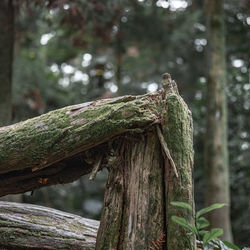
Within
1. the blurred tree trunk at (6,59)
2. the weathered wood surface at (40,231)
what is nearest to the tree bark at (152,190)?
the weathered wood surface at (40,231)

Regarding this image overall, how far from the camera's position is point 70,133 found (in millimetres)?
2064

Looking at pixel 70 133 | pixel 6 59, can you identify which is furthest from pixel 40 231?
pixel 6 59

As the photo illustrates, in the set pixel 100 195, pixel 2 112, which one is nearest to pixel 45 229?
pixel 2 112

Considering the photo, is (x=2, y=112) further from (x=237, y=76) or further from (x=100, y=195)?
(x=100, y=195)

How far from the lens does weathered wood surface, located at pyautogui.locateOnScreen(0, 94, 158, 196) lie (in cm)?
203

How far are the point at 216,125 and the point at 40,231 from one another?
3.91m

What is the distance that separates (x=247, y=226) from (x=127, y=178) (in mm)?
5129

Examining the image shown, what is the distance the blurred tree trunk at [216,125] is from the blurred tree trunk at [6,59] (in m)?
2.92

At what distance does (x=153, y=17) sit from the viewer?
9383 mm

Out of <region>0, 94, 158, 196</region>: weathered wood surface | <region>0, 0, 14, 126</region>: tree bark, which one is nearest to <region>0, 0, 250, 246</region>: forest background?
<region>0, 0, 14, 126</region>: tree bark

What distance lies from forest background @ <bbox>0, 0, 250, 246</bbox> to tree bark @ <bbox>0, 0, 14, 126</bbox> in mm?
28

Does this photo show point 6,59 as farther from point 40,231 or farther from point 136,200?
point 136,200

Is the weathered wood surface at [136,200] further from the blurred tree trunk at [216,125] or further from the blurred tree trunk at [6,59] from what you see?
the blurred tree trunk at [216,125]

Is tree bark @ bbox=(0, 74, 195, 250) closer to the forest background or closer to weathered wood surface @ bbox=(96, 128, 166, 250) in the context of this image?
weathered wood surface @ bbox=(96, 128, 166, 250)
